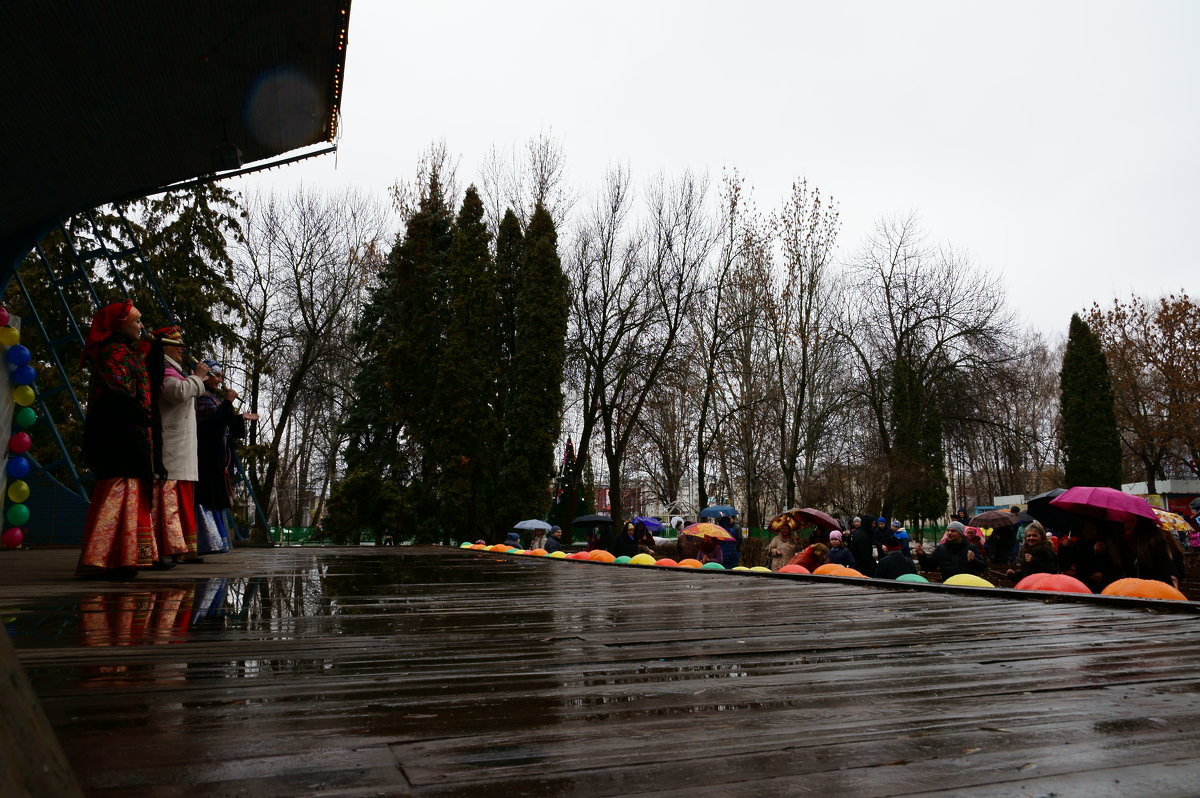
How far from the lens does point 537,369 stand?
2686 centimetres

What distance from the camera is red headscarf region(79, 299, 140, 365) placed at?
224 inches

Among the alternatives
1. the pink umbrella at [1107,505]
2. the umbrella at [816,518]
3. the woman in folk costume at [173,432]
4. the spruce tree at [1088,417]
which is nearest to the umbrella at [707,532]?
the umbrella at [816,518]

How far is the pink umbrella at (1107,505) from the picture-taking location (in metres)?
6.94

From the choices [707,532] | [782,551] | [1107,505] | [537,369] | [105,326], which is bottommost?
[782,551]

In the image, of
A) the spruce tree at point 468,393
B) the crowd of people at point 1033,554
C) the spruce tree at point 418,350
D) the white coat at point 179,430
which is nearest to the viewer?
the white coat at point 179,430

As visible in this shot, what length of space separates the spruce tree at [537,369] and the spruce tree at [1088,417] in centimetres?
2447

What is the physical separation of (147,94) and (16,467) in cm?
464

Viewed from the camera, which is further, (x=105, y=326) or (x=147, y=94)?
(x=147, y=94)

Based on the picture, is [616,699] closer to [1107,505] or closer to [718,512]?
[1107,505]

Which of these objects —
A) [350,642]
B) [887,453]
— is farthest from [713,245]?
[350,642]

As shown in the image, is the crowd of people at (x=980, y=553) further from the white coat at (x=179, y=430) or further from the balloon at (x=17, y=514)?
the balloon at (x=17, y=514)

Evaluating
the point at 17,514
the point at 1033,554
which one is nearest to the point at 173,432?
the point at 17,514

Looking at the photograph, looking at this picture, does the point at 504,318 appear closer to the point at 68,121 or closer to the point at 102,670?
the point at 68,121

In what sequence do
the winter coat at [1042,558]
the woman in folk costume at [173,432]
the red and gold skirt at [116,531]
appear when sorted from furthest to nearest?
the winter coat at [1042,558], the woman in folk costume at [173,432], the red and gold skirt at [116,531]
